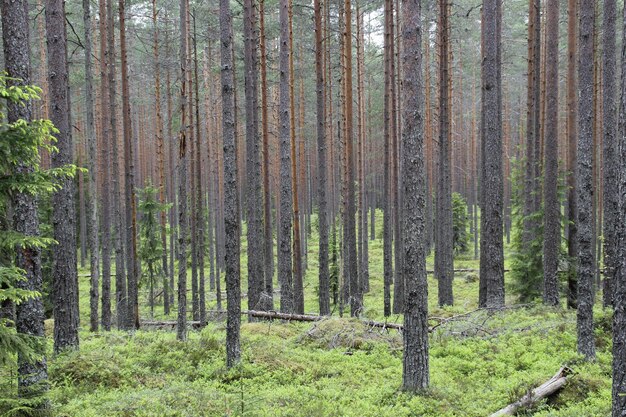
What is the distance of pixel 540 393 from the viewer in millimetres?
6953

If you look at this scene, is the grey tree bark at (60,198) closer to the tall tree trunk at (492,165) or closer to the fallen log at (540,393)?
the fallen log at (540,393)

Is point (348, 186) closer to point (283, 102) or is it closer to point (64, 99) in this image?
point (283, 102)

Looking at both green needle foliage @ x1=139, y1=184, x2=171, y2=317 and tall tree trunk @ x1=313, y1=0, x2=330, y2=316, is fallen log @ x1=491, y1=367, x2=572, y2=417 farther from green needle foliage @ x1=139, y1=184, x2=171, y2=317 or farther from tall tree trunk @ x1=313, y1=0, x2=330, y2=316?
green needle foliage @ x1=139, y1=184, x2=171, y2=317

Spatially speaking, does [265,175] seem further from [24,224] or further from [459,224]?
[459,224]

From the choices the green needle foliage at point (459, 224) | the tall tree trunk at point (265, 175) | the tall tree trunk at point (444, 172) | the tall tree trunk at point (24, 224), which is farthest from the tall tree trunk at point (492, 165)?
the green needle foliage at point (459, 224)

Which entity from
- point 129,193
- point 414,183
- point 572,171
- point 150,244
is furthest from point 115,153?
point 572,171

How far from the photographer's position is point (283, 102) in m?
13.7


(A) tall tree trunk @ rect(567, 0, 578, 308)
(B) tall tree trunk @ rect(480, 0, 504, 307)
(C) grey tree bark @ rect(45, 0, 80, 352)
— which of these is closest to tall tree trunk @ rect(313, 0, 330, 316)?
(B) tall tree trunk @ rect(480, 0, 504, 307)

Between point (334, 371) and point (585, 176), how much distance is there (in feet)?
18.5

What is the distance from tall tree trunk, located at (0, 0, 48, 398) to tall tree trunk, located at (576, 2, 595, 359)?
843cm

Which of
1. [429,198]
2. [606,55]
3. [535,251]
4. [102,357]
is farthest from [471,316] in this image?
[429,198]

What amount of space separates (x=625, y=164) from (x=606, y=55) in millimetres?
8123

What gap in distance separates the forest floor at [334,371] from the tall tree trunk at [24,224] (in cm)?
78

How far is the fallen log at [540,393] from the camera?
6.68m
